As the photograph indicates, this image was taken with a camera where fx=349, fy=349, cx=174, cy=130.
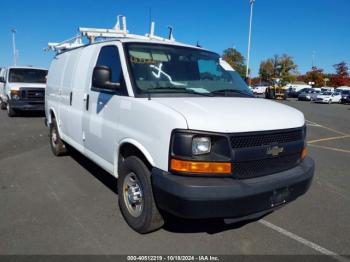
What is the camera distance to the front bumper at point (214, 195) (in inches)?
123

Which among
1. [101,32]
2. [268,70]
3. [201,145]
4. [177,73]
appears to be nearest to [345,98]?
[268,70]

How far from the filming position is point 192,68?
15.3 feet

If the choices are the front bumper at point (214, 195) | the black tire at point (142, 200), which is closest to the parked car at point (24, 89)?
the black tire at point (142, 200)

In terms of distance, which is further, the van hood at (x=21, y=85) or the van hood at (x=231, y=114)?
the van hood at (x=21, y=85)

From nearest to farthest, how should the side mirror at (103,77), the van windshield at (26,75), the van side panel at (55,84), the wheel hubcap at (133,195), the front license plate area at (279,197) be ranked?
the front license plate area at (279,197) < the wheel hubcap at (133,195) < the side mirror at (103,77) < the van side panel at (55,84) < the van windshield at (26,75)

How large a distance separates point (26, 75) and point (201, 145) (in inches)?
543

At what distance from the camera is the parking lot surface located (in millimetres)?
3652

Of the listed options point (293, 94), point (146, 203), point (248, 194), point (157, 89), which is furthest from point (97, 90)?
point (293, 94)

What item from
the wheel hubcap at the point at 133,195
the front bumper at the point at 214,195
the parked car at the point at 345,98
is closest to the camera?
the front bumper at the point at 214,195

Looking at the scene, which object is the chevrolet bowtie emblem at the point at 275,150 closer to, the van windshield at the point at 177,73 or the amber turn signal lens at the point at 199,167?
the amber turn signal lens at the point at 199,167

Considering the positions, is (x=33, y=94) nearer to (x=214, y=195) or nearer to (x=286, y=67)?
(x=214, y=195)

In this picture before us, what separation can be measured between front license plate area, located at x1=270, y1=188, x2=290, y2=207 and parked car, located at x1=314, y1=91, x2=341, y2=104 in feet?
136

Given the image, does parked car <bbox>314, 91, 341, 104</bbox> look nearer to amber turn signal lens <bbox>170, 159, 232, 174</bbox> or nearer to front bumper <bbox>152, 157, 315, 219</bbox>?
front bumper <bbox>152, 157, 315, 219</bbox>

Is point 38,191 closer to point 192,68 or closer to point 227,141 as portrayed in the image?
point 192,68
